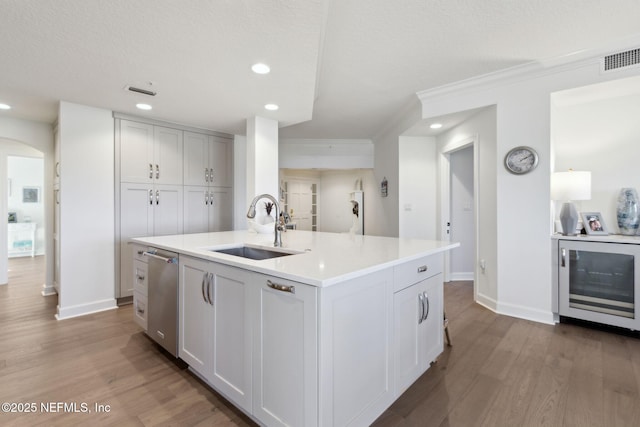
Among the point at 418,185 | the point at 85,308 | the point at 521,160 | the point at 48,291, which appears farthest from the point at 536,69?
the point at 48,291

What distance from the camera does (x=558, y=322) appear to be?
278cm

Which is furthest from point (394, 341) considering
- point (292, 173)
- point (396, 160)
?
point (292, 173)

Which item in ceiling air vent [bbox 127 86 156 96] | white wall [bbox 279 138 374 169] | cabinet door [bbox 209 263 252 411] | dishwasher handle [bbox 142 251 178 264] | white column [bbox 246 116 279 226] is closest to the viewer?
cabinet door [bbox 209 263 252 411]

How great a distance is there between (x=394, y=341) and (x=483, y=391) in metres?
0.75

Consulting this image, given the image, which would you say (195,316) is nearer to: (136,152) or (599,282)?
(136,152)

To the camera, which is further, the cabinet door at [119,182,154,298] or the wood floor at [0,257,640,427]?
the cabinet door at [119,182,154,298]

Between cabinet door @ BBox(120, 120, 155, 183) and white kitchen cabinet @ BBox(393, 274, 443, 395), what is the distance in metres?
3.46

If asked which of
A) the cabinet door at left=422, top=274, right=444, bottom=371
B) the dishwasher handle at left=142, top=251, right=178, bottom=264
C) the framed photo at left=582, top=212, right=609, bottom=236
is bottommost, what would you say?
the cabinet door at left=422, top=274, right=444, bottom=371

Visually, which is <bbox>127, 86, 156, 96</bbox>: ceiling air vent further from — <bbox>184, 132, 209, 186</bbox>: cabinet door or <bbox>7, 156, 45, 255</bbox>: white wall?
<bbox>7, 156, 45, 255</bbox>: white wall

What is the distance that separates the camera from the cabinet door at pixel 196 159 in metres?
4.01

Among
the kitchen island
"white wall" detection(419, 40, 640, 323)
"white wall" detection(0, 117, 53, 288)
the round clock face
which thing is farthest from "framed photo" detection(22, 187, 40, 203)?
the round clock face

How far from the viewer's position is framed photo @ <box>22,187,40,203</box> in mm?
6864

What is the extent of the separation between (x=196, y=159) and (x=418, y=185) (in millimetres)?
3305

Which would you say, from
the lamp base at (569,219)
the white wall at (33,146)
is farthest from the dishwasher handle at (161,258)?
the lamp base at (569,219)
